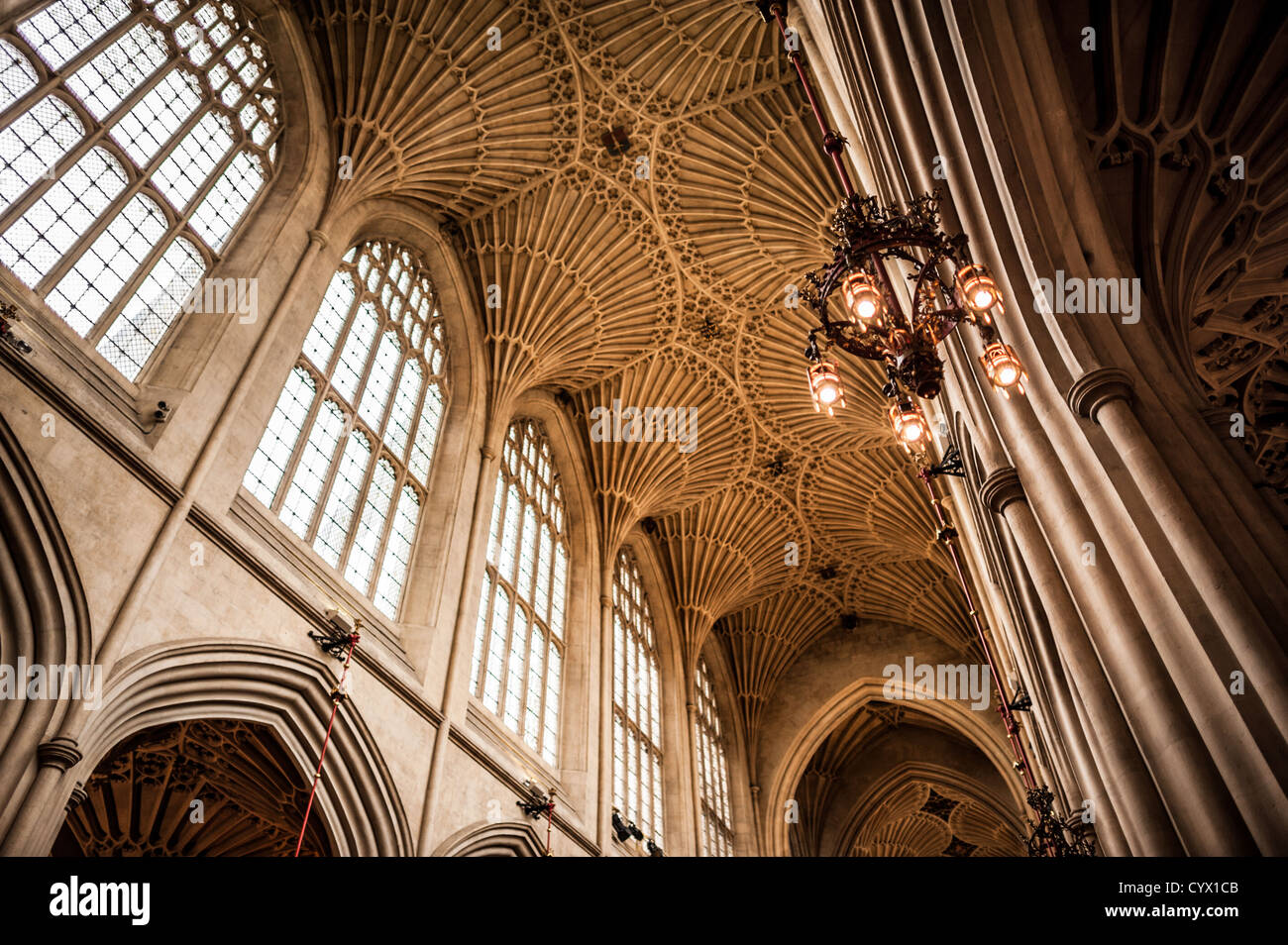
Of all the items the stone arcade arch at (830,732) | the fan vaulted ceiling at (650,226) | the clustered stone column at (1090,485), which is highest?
the fan vaulted ceiling at (650,226)

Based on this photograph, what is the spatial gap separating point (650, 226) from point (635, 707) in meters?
9.35

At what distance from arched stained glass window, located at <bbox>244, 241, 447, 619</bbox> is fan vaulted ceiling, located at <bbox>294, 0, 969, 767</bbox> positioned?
1298mm

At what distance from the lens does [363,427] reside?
1109cm

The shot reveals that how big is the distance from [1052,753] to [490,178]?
1145 centimetres

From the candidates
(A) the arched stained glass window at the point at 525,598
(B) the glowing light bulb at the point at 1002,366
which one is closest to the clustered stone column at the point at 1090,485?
(B) the glowing light bulb at the point at 1002,366

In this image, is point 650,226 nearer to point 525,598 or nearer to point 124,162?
point 525,598

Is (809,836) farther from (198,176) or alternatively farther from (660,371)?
(198,176)

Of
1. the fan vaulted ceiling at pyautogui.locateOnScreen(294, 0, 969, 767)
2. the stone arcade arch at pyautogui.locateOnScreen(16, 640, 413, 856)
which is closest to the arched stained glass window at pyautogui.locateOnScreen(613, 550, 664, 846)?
the fan vaulted ceiling at pyautogui.locateOnScreen(294, 0, 969, 767)

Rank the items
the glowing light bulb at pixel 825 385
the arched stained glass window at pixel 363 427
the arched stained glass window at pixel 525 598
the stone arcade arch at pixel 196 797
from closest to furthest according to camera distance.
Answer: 1. the glowing light bulb at pixel 825 385
2. the stone arcade arch at pixel 196 797
3. the arched stained glass window at pixel 363 427
4. the arched stained glass window at pixel 525 598

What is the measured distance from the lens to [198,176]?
9.40m

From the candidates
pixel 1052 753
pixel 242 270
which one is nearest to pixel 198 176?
pixel 242 270

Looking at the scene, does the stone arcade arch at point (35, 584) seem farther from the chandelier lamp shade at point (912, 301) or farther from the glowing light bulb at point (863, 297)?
the glowing light bulb at point (863, 297)

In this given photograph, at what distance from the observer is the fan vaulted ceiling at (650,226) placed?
40.8ft

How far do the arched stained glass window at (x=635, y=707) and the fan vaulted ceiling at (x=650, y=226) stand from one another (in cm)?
124
